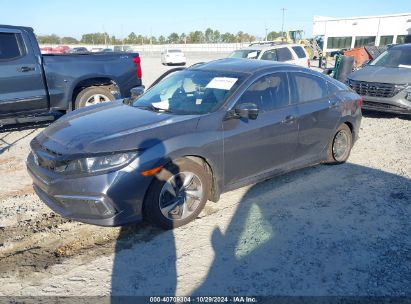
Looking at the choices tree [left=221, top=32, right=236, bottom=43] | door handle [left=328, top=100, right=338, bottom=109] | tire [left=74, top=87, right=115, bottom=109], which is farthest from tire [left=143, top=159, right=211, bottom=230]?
tree [left=221, top=32, right=236, bottom=43]

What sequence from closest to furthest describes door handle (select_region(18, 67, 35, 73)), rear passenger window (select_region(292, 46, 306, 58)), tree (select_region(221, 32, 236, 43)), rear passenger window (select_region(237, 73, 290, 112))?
rear passenger window (select_region(237, 73, 290, 112)), door handle (select_region(18, 67, 35, 73)), rear passenger window (select_region(292, 46, 306, 58)), tree (select_region(221, 32, 236, 43))

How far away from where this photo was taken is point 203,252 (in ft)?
10.6

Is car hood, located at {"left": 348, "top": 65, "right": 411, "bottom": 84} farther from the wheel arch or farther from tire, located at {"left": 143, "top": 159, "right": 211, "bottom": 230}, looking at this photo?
tire, located at {"left": 143, "top": 159, "right": 211, "bottom": 230}

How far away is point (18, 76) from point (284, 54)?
928cm

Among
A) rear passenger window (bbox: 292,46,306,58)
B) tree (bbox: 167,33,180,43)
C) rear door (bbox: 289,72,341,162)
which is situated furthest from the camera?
tree (bbox: 167,33,180,43)

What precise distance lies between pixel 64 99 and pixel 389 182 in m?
5.89

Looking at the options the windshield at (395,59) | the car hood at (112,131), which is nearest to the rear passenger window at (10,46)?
the car hood at (112,131)

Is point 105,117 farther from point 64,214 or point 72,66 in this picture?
point 72,66

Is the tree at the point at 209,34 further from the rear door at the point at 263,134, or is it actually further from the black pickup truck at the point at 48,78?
the rear door at the point at 263,134

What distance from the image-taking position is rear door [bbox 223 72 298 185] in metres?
3.82

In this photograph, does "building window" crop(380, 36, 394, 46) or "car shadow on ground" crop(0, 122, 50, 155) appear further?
"building window" crop(380, 36, 394, 46)

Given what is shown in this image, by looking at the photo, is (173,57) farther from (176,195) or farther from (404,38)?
(404,38)

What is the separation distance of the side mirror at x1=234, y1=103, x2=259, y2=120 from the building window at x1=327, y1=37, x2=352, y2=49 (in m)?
48.5

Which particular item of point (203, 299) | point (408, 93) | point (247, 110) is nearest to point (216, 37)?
point (408, 93)
